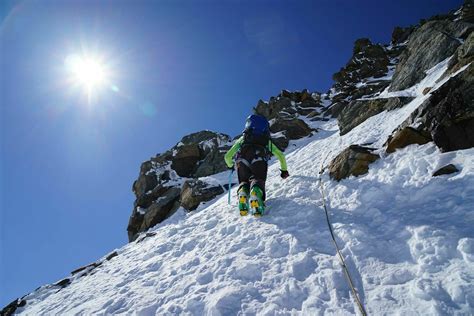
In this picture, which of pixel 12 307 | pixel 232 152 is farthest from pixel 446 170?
pixel 12 307

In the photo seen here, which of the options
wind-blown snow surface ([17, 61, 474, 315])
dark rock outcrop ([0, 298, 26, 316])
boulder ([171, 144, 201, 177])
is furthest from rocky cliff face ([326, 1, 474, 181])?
boulder ([171, 144, 201, 177])

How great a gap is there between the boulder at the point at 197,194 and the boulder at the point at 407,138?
10.8m

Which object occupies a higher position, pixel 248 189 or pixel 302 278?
pixel 248 189

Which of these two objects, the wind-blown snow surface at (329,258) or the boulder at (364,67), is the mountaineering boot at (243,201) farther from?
the boulder at (364,67)

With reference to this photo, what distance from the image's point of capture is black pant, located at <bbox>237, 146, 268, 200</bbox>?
7896 millimetres

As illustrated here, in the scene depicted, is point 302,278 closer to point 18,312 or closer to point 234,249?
point 234,249

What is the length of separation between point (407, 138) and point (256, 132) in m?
4.28

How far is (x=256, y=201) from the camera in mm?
7094

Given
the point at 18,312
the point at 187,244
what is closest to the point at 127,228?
the point at 18,312

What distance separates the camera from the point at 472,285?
9.83ft

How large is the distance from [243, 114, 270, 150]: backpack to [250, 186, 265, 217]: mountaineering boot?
1807mm

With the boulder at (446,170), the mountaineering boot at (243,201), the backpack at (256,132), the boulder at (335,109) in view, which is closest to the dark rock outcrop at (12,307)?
the mountaineering boot at (243,201)

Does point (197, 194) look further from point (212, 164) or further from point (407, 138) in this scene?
point (407, 138)

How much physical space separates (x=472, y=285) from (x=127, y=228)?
2358cm
